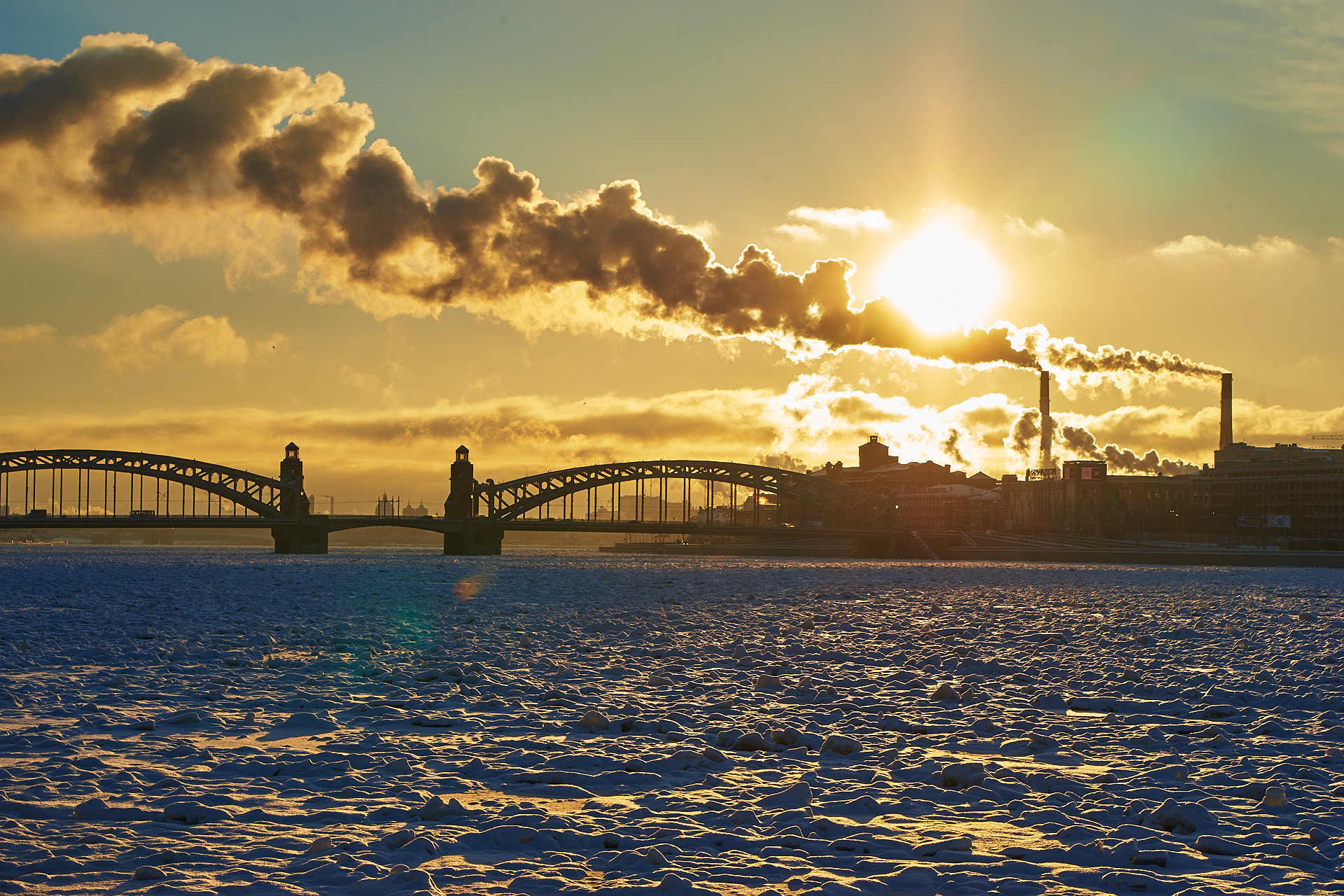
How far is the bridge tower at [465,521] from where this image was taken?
132 m

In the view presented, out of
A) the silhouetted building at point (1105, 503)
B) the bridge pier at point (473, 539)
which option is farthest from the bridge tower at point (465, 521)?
the silhouetted building at point (1105, 503)

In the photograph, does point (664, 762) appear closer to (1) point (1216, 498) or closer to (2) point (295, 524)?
(2) point (295, 524)

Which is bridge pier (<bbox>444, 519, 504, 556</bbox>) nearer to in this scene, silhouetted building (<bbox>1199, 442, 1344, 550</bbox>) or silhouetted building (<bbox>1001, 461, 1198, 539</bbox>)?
silhouetted building (<bbox>1001, 461, 1198, 539</bbox>)

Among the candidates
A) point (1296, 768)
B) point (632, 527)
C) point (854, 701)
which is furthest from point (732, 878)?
point (632, 527)

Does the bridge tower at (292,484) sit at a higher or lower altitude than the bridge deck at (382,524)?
higher

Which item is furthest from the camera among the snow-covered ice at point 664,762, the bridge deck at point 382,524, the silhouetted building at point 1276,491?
the silhouetted building at point 1276,491

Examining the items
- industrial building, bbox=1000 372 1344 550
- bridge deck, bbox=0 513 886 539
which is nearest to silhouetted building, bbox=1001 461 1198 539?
industrial building, bbox=1000 372 1344 550

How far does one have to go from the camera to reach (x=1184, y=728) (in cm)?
1158

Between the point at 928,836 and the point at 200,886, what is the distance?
4.87 metres

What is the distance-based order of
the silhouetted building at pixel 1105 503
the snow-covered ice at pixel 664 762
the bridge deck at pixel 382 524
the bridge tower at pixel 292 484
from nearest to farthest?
the snow-covered ice at pixel 664 762 → the bridge deck at pixel 382 524 → the bridge tower at pixel 292 484 → the silhouetted building at pixel 1105 503

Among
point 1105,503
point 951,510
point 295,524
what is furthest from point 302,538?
point 1105,503

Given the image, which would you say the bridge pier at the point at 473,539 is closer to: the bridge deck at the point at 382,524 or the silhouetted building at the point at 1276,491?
the bridge deck at the point at 382,524

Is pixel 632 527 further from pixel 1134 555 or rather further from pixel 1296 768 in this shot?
pixel 1296 768

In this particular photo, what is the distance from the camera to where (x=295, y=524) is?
424ft
